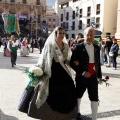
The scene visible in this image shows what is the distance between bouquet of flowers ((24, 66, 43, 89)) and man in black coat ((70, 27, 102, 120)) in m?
0.56

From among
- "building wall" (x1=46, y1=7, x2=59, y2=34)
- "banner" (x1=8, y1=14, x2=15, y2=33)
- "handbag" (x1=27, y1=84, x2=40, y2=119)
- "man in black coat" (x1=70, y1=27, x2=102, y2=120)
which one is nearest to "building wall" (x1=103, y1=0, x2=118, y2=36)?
"banner" (x1=8, y1=14, x2=15, y2=33)

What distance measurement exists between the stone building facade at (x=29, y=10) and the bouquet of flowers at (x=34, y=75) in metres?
52.7

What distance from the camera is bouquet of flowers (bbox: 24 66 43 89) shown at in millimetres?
3941

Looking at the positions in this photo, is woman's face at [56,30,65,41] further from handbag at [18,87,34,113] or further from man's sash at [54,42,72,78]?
handbag at [18,87,34,113]

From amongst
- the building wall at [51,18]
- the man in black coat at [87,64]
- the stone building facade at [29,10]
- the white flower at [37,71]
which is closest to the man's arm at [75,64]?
the man in black coat at [87,64]

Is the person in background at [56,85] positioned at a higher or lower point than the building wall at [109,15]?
lower

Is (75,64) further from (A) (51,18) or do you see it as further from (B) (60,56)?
(A) (51,18)

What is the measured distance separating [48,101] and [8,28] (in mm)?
27959

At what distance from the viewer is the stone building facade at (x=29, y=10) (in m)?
58.2

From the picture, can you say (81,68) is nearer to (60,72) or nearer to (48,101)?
(60,72)

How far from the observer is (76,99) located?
4.20 meters

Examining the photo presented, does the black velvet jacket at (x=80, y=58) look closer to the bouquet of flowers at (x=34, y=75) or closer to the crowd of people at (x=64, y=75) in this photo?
the crowd of people at (x=64, y=75)

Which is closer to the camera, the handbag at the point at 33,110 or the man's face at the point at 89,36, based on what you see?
the handbag at the point at 33,110

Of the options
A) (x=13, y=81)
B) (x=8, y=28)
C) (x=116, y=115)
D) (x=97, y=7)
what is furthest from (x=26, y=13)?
(x=116, y=115)
